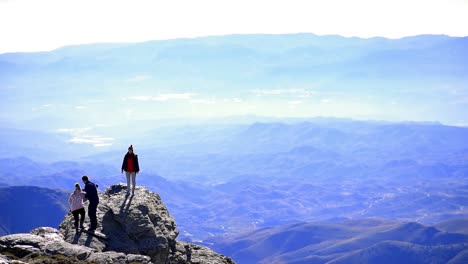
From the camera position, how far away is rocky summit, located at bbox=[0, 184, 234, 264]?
36.2 meters

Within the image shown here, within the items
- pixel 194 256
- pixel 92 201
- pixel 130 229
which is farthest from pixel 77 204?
pixel 194 256

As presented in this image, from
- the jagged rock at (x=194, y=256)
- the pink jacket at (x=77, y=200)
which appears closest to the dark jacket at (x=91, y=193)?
the pink jacket at (x=77, y=200)

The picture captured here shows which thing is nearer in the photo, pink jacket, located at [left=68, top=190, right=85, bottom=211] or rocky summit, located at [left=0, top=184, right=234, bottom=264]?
rocky summit, located at [left=0, top=184, right=234, bottom=264]

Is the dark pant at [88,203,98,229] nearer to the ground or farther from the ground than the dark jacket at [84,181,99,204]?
nearer to the ground

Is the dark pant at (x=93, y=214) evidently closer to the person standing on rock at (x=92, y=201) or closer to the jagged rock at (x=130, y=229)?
the person standing on rock at (x=92, y=201)

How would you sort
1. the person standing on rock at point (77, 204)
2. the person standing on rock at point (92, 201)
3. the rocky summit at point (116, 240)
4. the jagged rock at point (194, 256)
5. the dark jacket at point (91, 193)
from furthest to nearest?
the jagged rock at point (194, 256), the dark jacket at point (91, 193), the person standing on rock at point (92, 201), the person standing on rock at point (77, 204), the rocky summit at point (116, 240)

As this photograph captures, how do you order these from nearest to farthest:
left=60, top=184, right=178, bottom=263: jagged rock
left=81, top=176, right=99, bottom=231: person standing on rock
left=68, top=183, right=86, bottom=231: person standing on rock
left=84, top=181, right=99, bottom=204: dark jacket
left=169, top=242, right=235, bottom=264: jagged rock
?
left=60, top=184, right=178, bottom=263: jagged rock
left=68, top=183, right=86, bottom=231: person standing on rock
left=81, top=176, right=99, bottom=231: person standing on rock
left=84, top=181, right=99, bottom=204: dark jacket
left=169, top=242, right=235, bottom=264: jagged rock

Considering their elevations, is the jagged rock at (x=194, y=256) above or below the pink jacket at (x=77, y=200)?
below

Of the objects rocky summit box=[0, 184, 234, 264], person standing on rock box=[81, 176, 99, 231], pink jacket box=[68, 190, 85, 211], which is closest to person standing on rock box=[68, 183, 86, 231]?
pink jacket box=[68, 190, 85, 211]

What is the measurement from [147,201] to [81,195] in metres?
5.86

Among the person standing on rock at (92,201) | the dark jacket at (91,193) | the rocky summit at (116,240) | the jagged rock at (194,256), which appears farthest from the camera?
the jagged rock at (194,256)

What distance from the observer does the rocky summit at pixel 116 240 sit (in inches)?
1425

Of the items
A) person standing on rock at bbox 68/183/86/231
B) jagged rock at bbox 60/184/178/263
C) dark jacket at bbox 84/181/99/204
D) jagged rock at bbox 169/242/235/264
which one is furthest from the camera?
jagged rock at bbox 169/242/235/264

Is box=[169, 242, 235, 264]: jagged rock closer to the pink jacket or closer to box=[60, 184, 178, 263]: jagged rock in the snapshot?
box=[60, 184, 178, 263]: jagged rock
